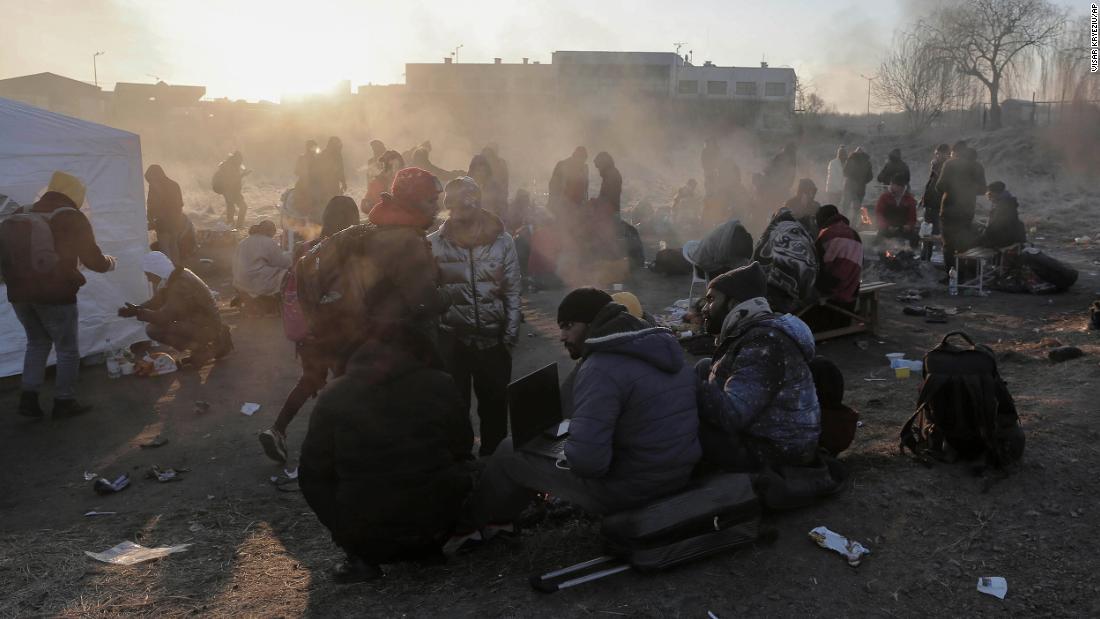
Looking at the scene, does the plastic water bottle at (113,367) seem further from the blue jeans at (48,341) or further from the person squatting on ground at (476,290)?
the person squatting on ground at (476,290)

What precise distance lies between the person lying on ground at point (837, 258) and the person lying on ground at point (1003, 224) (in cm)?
397

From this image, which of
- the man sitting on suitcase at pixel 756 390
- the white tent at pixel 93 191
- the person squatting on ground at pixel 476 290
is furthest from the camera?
the white tent at pixel 93 191

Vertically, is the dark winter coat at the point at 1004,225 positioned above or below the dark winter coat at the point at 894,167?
below

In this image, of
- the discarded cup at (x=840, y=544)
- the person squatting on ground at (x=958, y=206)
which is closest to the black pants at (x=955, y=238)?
the person squatting on ground at (x=958, y=206)

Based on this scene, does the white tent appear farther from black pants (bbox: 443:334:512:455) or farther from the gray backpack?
black pants (bbox: 443:334:512:455)

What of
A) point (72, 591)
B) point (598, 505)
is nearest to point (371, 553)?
point (598, 505)

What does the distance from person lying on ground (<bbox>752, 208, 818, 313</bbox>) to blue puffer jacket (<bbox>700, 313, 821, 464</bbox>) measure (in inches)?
130

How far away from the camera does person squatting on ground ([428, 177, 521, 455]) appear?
4.93m

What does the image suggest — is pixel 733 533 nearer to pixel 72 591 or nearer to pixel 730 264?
pixel 72 591

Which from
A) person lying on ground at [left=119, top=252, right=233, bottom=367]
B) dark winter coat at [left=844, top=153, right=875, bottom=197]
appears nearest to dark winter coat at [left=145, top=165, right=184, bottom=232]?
person lying on ground at [left=119, top=252, right=233, bottom=367]

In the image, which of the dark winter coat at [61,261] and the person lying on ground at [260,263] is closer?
the dark winter coat at [61,261]

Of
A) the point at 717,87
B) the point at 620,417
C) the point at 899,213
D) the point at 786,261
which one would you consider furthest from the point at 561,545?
the point at 717,87

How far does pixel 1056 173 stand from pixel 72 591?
1203 inches

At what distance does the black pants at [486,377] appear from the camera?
5109mm
